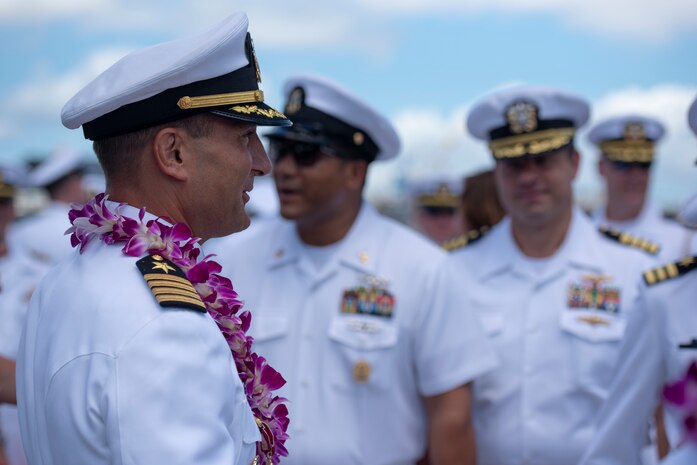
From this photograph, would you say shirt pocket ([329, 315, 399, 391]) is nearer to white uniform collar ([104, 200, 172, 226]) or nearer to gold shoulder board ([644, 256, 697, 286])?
gold shoulder board ([644, 256, 697, 286])

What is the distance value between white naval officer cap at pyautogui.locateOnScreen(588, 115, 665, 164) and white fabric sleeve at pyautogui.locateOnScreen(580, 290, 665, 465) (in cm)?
448

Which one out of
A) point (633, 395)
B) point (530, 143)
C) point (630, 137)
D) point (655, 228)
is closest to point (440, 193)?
point (630, 137)

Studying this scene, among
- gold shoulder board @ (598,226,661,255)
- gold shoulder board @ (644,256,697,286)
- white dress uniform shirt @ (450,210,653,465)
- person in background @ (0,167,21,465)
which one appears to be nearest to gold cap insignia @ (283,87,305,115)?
white dress uniform shirt @ (450,210,653,465)

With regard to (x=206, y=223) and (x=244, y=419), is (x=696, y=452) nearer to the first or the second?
(x=244, y=419)

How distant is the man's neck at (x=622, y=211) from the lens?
Result: 293 inches

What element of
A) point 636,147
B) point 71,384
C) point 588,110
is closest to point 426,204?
point 636,147

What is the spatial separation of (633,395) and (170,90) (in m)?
1.98

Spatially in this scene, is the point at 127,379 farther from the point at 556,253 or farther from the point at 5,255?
the point at 5,255

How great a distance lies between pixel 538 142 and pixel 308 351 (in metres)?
1.55

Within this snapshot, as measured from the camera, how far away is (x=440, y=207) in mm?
8305

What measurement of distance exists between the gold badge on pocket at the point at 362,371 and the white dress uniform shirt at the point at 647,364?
996 mm

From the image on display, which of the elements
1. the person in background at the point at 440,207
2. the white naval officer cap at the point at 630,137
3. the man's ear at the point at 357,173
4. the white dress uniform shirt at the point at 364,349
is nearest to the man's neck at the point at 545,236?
the white dress uniform shirt at the point at 364,349

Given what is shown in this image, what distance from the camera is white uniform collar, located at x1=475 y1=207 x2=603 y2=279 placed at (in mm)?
4414

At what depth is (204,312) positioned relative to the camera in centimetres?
197
